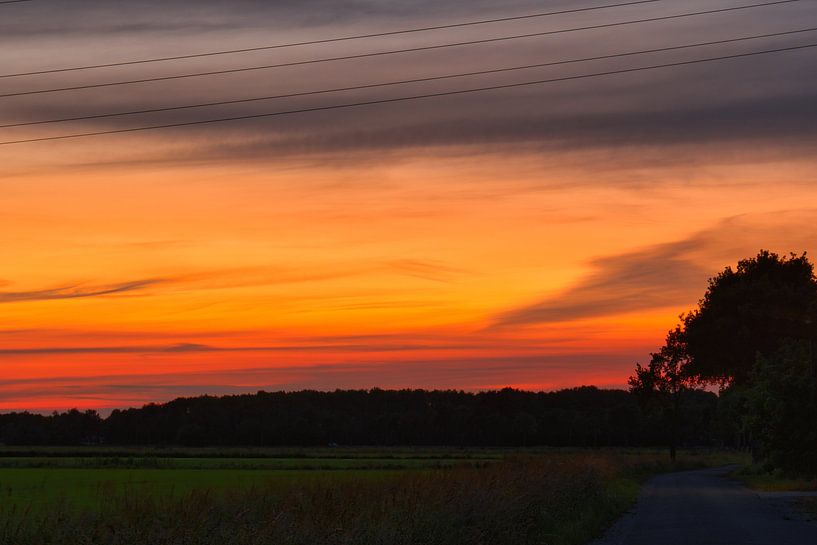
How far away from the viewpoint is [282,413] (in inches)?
7864

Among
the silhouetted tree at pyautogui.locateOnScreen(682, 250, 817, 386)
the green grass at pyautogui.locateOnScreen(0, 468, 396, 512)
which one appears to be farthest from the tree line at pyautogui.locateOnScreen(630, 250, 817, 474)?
the green grass at pyautogui.locateOnScreen(0, 468, 396, 512)

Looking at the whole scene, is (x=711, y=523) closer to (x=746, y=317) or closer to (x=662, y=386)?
(x=746, y=317)

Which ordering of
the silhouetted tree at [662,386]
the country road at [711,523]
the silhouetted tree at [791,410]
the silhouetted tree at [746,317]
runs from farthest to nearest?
the silhouetted tree at [662,386], the silhouetted tree at [746,317], the silhouetted tree at [791,410], the country road at [711,523]

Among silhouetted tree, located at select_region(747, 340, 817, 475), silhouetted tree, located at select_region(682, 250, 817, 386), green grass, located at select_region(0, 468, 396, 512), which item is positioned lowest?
Result: green grass, located at select_region(0, 468, 396, 512)

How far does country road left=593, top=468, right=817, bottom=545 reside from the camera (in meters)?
24.4

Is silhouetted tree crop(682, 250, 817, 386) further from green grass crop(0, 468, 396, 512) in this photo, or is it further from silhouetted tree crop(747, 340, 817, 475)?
green grass crop(0, 468, 396, 512)

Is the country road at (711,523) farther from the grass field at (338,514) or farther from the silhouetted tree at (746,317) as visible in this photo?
the silhouetted tree at (746,317)

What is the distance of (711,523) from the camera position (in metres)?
29.0

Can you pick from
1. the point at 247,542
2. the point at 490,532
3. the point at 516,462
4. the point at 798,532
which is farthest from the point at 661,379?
the point at 247,542

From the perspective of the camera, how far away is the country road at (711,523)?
24.4m

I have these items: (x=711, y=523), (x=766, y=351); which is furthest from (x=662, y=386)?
(x=711, y=523)

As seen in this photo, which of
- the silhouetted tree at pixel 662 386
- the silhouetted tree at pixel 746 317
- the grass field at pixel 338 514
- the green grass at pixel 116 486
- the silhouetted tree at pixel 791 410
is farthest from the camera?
the silhouetted tree at pixel 662 386

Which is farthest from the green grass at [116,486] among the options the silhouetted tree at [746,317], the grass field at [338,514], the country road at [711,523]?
the silhouetted tree at [746,317]

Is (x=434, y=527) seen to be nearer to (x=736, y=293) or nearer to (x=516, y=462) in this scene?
(x=516, y=462)
